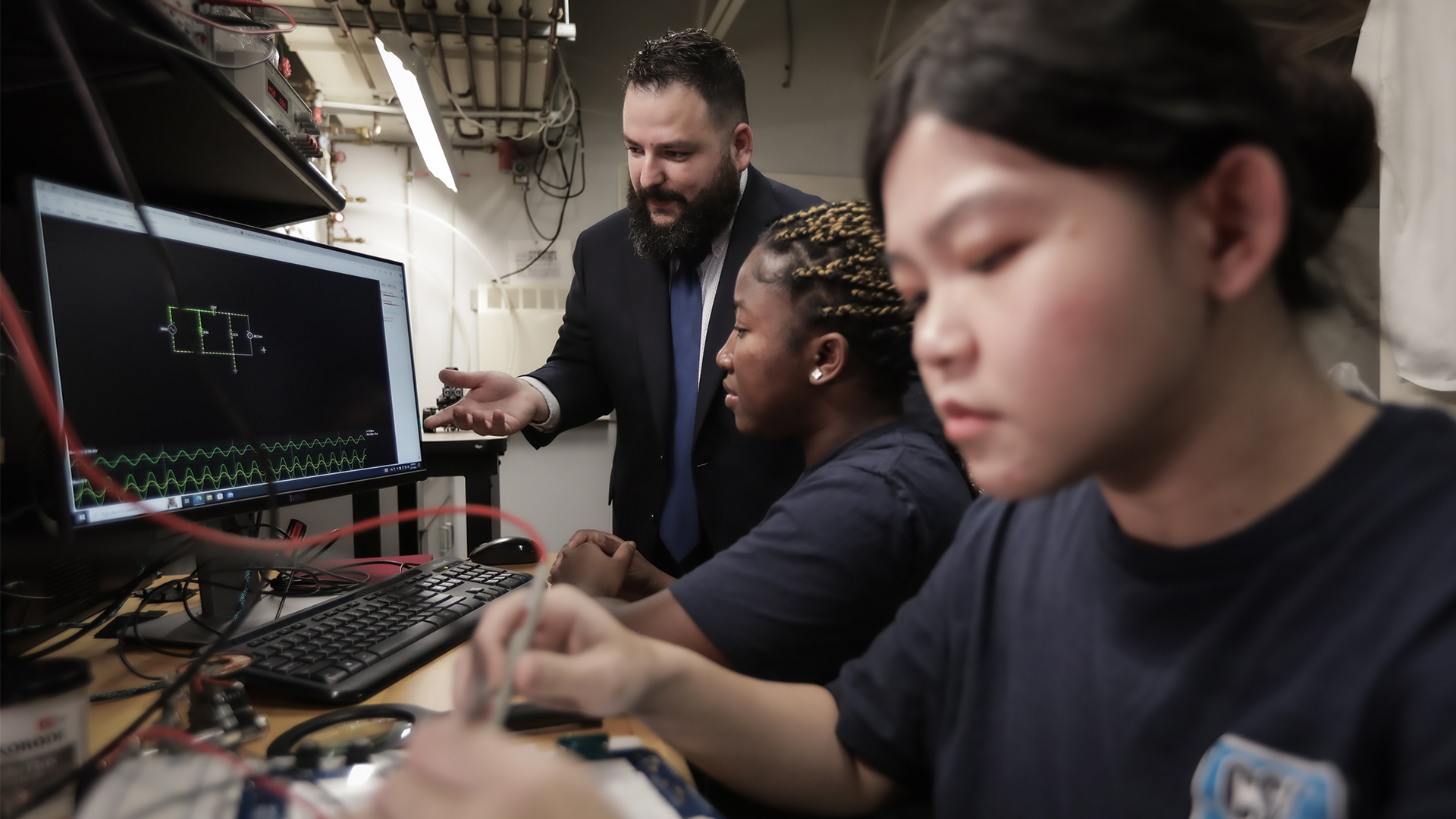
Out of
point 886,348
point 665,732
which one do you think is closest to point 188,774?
point 665,732

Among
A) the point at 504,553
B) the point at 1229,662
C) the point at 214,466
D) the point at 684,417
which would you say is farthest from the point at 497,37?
the point at 1229,662

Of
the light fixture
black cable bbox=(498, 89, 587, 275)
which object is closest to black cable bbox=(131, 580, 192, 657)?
the light fixture

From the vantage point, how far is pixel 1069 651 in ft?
1.86

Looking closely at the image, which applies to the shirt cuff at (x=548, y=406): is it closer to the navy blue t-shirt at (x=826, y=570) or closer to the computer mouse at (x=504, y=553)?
the computer mouse at (x=504, y=553)

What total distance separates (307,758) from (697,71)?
1.45m

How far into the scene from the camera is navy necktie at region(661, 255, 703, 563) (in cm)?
163

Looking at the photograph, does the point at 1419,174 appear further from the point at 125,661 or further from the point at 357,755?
the point at 125,661

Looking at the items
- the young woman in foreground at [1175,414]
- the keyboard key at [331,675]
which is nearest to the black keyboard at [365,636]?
the keyboard key at [331,675]

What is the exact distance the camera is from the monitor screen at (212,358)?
0.74 meters

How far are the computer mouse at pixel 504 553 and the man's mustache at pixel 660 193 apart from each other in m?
0.79

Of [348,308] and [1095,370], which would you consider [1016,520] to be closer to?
[1095,370]

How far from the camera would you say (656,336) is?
5.44 ft

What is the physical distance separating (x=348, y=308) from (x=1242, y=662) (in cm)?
118

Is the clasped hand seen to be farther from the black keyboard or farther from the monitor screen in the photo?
the monitor screen
